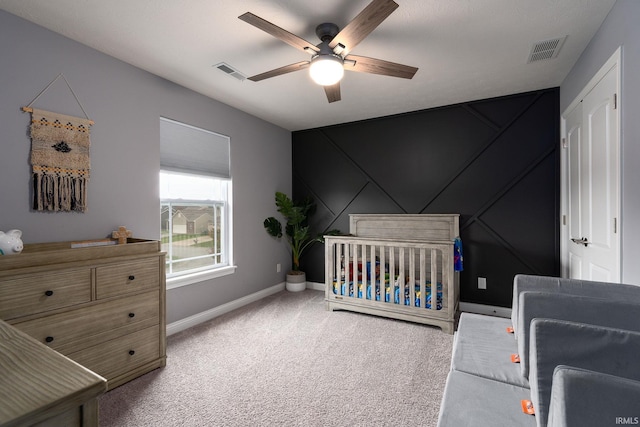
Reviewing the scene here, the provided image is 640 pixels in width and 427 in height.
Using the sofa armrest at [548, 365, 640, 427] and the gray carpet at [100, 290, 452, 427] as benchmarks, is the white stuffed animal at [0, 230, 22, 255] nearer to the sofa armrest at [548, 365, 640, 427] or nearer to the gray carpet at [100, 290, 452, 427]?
the gray carpet at [100, 290, 452, 427]

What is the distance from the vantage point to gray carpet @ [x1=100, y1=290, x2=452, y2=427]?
5.55 ft

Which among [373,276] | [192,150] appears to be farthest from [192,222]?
[373,276]

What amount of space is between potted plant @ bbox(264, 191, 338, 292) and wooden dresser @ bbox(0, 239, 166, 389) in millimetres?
1989

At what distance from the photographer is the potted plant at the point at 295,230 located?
412 cm

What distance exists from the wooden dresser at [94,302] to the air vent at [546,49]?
10.7ft

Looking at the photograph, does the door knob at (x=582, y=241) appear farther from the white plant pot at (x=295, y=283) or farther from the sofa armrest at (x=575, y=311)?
the white plant pot at (x=295, y=283)

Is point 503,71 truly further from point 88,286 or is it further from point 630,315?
point 88,286

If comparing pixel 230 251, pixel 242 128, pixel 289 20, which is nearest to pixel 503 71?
pixel 289 20

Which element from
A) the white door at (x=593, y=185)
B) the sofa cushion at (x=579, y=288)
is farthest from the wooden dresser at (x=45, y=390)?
the white door at (x=593, y=185)

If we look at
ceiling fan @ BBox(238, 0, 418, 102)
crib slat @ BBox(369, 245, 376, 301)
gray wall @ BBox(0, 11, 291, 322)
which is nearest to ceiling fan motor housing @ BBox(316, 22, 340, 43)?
ceiling fan @ BBox(238, 0, 418, 102)

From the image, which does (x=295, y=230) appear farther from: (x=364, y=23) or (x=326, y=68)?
(x=364, y=23)

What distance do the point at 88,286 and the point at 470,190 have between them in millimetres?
3637

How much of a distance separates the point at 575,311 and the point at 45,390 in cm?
163

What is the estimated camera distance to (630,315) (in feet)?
3.61
